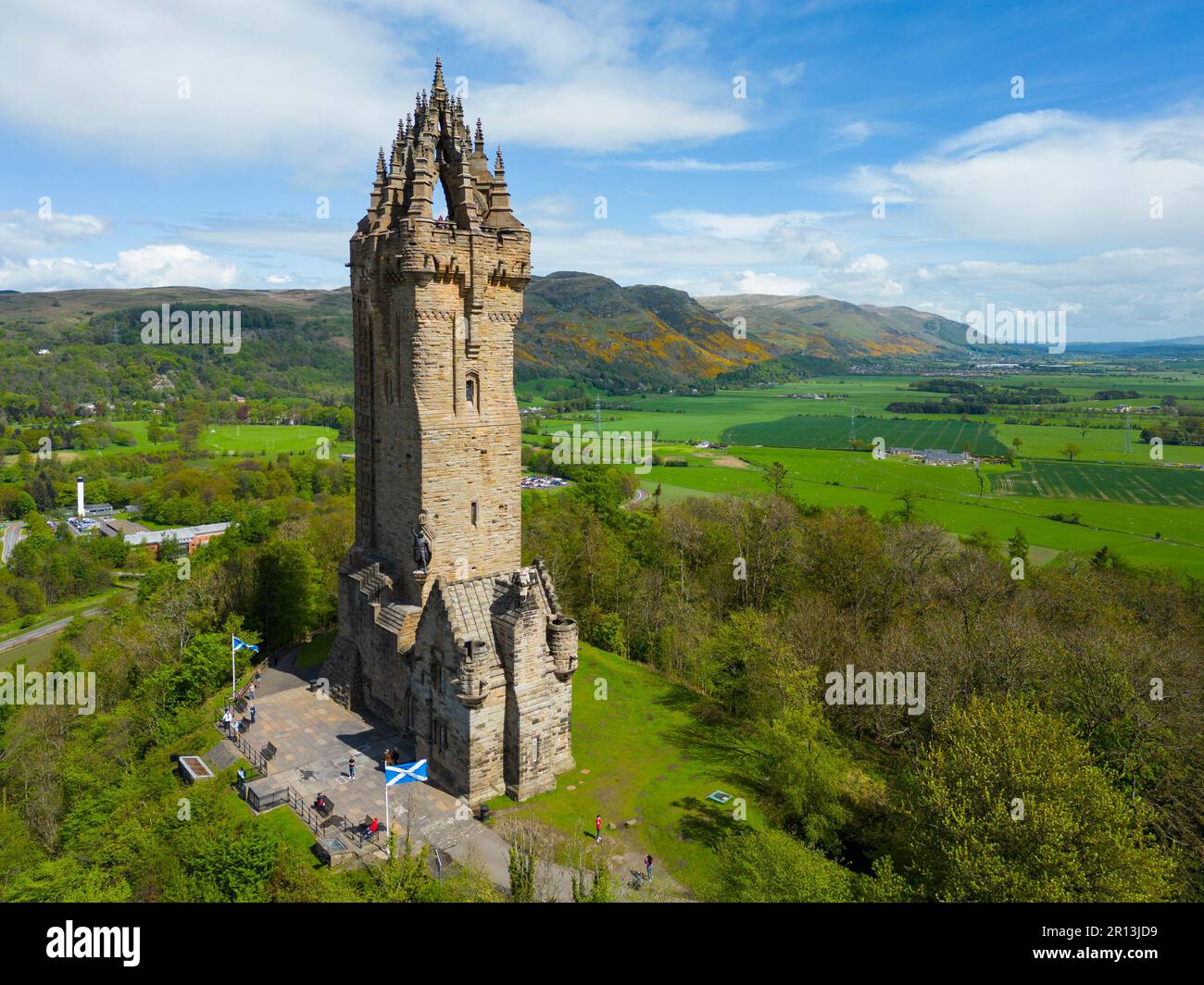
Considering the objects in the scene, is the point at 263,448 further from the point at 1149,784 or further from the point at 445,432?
the point at 1149,784

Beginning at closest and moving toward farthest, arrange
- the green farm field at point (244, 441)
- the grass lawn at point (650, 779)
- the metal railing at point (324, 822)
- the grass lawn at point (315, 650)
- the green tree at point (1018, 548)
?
the metal railing at point (324, 822) < the grass lawn at point (650, 779) < the grass lawn at point (315, 650) < the green tree at point (1018, 548) < the green farm field at point (244, 441)

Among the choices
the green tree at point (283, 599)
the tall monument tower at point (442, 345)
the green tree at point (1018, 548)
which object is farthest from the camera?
the green tree at point (1018, 548)

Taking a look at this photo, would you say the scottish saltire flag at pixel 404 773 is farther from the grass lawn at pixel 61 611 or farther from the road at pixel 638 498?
the grass lawn at pixel 61 611

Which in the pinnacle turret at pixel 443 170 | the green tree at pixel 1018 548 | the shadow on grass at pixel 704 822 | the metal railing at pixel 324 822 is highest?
the pinnacle turret at pixel 443 170

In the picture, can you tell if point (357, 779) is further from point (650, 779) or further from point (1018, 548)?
point (1018, 548)

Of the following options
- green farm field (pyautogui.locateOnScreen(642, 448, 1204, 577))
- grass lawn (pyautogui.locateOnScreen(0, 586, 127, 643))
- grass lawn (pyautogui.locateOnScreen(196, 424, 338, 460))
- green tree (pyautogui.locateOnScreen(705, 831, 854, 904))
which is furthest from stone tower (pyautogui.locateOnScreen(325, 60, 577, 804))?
grass lawn (pyautogui.locateOnScreen(196, 424, 338, 460))

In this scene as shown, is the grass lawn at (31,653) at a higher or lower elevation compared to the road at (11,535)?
lower

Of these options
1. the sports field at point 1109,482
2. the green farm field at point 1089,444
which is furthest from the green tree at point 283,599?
the green farm field at point 1089,444
